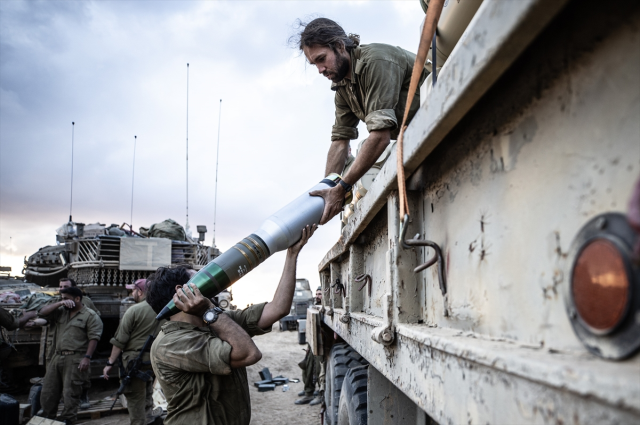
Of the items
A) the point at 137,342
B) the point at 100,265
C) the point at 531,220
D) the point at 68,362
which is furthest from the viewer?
the point at 100,265

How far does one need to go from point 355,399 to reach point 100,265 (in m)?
10.4

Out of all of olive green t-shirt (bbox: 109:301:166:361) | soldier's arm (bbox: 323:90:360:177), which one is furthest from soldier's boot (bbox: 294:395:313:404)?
soldier's arm (bbox: 323:90:360:177)

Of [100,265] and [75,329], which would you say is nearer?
[75,329]

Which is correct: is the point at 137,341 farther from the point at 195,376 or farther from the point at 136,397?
the point at 195,376

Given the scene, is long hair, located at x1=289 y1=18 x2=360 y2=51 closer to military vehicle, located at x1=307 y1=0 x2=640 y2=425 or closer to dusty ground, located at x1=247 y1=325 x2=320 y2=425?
military vehicle, located at x1=307 y1=0 x2=640 y2=425

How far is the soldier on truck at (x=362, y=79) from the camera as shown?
7.53ft

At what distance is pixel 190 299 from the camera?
2.46 meters

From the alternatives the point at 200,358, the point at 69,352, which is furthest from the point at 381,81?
the point at 69,352

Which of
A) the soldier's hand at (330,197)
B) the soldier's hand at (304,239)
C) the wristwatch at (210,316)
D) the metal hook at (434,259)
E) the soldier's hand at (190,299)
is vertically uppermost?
the soldier's hand at (330,197)

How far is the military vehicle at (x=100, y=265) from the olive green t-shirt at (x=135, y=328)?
2658 millimetres

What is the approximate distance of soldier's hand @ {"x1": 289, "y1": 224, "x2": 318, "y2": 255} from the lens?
2609 mm

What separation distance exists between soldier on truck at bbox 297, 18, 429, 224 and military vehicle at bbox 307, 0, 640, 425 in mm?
847

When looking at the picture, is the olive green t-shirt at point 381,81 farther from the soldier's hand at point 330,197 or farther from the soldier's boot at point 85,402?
the soldier's boot at point 85,402

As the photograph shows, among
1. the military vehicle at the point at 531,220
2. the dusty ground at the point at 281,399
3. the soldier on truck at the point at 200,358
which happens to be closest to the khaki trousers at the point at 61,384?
the dusty ground at the point at 281,399
